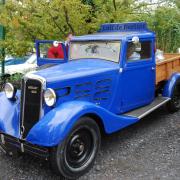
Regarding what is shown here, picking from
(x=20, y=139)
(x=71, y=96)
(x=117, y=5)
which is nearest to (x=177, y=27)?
(x=117, y=5)

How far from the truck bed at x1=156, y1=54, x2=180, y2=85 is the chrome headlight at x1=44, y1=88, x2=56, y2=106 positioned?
8.88ft

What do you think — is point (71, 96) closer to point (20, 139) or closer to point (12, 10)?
point (20, 139)

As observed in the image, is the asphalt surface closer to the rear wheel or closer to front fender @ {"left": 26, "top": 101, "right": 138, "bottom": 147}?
front fender @ {"left": 26, "top": 101, "right": 138, "bottom": 147}

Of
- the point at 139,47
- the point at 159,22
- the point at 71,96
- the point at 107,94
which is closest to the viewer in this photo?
the point at 71,96

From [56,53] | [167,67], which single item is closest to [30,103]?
[56,53]

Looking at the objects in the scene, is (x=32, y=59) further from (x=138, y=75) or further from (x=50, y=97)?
(x=50, y=97)

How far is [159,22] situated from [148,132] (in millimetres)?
5463

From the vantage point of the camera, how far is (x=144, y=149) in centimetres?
510

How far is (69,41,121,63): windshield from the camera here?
5293 millimetres

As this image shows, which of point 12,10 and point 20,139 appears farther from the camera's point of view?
point 12,10

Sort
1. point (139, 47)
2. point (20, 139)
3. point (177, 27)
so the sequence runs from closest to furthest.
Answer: point (20, 139) → point (139, 47) → point (177, 27)

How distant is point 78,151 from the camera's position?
4.34 metres

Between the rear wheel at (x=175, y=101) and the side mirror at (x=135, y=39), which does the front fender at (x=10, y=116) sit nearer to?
the side mirror at (x=135, y=39)

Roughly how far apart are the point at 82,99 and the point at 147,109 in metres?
1.56
